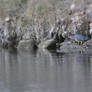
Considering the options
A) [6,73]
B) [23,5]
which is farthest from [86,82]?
[23,5]

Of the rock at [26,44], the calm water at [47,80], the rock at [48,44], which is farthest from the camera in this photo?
the rock at [26,44]

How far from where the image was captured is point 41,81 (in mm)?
7855

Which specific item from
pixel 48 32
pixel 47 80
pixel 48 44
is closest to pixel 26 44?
pixel 48 32

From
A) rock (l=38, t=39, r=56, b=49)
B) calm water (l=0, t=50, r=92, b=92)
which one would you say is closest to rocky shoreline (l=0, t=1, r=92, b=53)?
rock (l=38, t=39, r=56, b=49)

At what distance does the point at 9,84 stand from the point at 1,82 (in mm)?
345

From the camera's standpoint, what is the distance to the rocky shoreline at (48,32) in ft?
79.3

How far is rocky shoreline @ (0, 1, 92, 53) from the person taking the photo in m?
24.2

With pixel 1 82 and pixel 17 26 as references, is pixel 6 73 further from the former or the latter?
pixel 17 26

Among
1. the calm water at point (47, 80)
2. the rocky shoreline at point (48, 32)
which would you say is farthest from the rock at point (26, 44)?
Result: the calm water at point (47, 80)

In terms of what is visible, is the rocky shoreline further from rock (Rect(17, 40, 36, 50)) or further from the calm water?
the calm water

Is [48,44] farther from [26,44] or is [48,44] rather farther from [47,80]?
[47,80]

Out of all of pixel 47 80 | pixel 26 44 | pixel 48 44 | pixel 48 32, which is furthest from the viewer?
pixel 48 32

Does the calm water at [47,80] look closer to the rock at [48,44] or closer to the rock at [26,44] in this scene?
the rock at [48,44]

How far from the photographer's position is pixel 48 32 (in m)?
26.3
